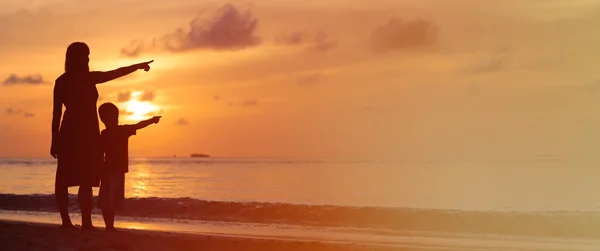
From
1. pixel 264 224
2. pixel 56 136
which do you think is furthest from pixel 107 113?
pixel 264 224

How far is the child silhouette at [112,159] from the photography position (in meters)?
10.6

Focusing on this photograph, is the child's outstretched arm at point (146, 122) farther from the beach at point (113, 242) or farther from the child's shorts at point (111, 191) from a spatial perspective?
the beach at point (113, 242)

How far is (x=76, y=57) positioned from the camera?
32.0 feet

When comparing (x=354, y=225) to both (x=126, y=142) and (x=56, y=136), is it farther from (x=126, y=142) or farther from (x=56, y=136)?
(x=56, y=136)

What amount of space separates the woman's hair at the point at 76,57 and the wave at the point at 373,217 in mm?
9623

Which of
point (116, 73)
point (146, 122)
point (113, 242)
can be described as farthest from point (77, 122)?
point (113, 242)

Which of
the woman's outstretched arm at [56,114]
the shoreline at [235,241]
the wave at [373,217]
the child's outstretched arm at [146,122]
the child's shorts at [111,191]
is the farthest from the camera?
the wave at [373,217]

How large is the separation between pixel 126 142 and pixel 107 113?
532 mm

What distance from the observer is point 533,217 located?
2078cm

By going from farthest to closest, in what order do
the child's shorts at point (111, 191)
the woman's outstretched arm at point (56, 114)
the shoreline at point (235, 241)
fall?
A: the child's shorts at point (111, 191), the woman's outstretched arm at point (56, 114), the shoreline at point (235, 241)

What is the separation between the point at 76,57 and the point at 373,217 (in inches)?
502

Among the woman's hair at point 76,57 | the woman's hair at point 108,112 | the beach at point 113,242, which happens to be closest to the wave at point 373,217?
the beach at point 113,242

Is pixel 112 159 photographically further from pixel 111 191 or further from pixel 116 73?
pixel 116 73

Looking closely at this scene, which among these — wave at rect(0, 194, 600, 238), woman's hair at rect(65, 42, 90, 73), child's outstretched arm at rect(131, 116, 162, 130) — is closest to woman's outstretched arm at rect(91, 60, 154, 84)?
woman's hair at rect(65, 42, 90, 73)
